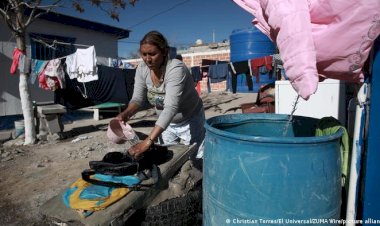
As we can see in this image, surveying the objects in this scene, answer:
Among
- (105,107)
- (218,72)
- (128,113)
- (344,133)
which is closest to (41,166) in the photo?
(128,113)

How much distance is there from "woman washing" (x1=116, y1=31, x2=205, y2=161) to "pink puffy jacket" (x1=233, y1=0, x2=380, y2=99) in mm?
1118

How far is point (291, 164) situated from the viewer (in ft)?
4.35

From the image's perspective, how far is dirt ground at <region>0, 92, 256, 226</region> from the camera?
142 inches

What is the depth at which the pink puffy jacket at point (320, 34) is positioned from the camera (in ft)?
3.97

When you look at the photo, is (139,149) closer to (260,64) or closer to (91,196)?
(91,196)

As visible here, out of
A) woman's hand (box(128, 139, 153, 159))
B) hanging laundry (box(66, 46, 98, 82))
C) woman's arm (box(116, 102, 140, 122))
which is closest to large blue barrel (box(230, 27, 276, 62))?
hanging laundry (box(66, 46, 98, 82))

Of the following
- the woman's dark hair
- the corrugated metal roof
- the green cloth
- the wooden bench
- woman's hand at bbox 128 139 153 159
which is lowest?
the wooden bench

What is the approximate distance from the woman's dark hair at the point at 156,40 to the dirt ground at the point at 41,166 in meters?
1.94

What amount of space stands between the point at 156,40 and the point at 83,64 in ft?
18.3

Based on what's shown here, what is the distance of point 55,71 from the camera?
7328mm

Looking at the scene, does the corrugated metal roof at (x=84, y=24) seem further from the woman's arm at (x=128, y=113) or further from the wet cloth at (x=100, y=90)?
the woman's arm at (x=128, y=113)

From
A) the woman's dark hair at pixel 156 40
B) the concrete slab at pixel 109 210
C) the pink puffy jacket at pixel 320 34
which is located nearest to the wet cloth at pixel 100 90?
the woman's dark hair at pixel 156 40

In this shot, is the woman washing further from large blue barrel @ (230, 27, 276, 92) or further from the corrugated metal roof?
large blue barrel @ (230, 27, 276, 92)

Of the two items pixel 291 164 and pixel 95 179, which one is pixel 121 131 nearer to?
pixel 95 179
